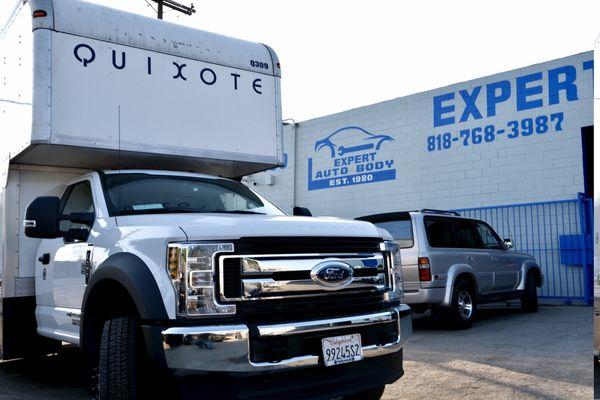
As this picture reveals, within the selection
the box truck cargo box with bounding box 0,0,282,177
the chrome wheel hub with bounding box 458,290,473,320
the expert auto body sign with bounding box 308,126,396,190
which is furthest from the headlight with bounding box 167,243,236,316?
the expert auto body sign with bounding box 308,126,396,190

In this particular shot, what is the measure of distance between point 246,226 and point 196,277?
0.46 meters

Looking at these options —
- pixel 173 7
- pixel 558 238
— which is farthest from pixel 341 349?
pixel 173 7

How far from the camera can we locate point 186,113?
244 inches

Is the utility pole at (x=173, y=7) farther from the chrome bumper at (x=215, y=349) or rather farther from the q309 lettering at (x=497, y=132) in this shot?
the chrome bumper at (x=215, y=349)

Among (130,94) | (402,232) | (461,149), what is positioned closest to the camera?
(130,94)

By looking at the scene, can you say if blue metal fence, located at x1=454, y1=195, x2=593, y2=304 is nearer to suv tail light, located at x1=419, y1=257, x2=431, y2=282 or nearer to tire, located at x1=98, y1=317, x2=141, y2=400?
suv tail light, located at x1=419, y1=257, x2=431, y2=282

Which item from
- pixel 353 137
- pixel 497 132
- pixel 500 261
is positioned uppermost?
pixel 353 137

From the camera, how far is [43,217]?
15.4ft

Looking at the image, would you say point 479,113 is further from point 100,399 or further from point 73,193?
point 100,399

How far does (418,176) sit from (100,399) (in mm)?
12471

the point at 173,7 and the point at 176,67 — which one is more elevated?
the point at 173,7

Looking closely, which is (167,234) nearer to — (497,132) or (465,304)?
(465,304)

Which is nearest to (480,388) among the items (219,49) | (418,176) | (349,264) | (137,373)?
(349,264)

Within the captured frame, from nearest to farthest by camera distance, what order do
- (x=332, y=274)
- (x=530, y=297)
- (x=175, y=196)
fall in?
(x=332, y=274) → (x=175, y=196) → (x=530, y=297)
